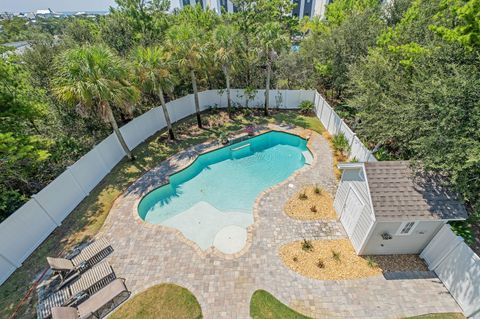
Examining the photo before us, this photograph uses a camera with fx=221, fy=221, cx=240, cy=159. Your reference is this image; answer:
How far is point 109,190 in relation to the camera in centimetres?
1448

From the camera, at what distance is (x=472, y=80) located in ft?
28.1

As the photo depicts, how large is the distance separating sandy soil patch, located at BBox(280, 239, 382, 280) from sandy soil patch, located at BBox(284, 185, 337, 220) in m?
1.60

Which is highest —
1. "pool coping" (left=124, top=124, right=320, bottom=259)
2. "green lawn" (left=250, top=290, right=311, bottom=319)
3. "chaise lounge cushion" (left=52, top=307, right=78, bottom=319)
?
"chaise lounge cushion" (left=52, top=307, right=78, bottom=319)

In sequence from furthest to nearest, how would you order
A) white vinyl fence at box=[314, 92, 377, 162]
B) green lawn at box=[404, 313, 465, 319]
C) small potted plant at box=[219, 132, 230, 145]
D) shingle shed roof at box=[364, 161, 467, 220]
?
small potted plant at box=[219, 132, 230, 145]
white vinyl fence at box=[314, 92, 377, 162]
shingle shed roof at box=[364, 161, 467, 220]
green lawn at box=[404, 313, 465, 319]

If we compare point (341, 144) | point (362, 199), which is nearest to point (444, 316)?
point (362, 199)

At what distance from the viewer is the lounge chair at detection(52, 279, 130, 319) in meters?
8.05

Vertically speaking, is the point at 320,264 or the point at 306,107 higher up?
the point at 306,107

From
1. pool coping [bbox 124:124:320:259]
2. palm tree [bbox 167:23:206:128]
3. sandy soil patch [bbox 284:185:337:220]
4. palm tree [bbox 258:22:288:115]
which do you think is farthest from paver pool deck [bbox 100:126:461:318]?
palm tree [bbox 258:22:288:115]

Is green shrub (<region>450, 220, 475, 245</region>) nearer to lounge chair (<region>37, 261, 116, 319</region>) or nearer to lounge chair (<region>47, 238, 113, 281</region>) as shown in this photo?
lounge chair (<region>37, 261, 116, 319</region>)

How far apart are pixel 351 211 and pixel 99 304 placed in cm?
1149

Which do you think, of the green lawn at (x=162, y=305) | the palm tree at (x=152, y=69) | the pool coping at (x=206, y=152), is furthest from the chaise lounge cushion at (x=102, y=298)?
the palm tree at (x=152, y=69)

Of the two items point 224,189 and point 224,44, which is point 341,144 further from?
point 224,44

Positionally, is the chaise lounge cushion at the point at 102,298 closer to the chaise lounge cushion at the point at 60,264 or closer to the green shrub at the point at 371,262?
the chaise lounge cushion at the point at 60,264

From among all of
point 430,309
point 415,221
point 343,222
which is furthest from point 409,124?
point 430,309
